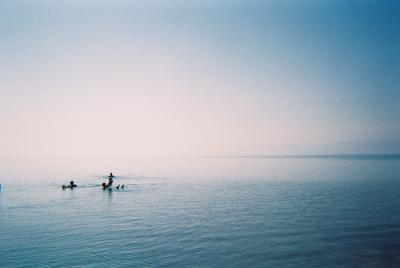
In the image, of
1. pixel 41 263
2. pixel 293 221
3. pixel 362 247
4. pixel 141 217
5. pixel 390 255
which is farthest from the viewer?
pixel 141 217

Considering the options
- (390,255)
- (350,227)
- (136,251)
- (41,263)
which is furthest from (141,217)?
(390,255)

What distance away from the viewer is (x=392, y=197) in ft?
183

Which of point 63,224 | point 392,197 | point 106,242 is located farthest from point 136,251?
point 392,197

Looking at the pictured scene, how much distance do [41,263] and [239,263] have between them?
14.3 meters

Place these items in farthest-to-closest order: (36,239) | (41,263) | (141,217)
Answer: (141,217), (36,239), (41,263)

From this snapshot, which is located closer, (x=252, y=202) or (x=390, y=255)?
(x=390, y=255)

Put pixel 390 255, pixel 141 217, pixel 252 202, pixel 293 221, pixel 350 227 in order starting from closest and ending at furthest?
pixel 390 255 < pixel 350 227 < pixel 293 221 < pixel 141 217 < pixel 252 202

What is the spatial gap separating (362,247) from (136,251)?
739 inches

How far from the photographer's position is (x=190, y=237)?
104 ft

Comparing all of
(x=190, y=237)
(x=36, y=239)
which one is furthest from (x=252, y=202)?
(x=36, y=239)

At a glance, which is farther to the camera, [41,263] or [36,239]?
[36,239]

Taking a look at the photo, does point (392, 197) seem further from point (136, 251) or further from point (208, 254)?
point (136, 251)

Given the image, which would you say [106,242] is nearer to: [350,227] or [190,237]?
[190,237]

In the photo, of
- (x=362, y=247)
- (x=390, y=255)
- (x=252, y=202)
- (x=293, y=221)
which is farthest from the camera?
(x=252, y=202)
